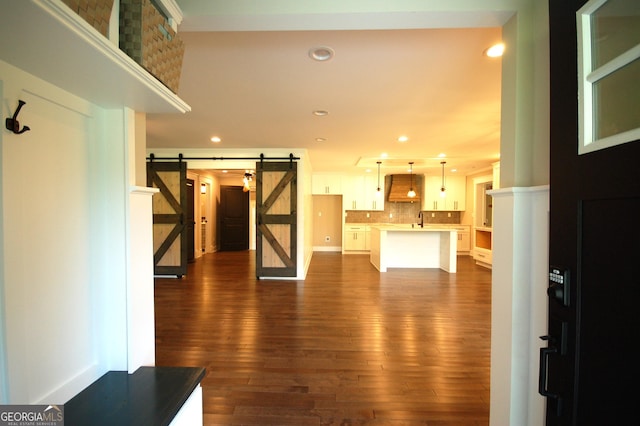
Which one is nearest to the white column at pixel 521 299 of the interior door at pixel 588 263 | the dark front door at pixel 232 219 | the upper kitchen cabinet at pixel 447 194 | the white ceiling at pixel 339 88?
the interior door at pixel 588 263

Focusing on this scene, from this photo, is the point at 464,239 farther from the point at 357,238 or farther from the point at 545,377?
the point at 545,377

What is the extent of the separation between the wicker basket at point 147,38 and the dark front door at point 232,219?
763cm

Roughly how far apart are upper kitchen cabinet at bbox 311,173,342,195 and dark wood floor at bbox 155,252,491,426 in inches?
151

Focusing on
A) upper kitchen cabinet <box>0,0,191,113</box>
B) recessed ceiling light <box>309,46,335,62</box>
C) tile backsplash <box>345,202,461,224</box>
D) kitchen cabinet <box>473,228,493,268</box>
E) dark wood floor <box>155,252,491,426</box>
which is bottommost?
dark wood floor <box>155,252,491,426</box>

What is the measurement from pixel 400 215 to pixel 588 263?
7.91 metres

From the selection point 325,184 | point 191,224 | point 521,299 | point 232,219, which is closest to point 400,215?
point 325,184

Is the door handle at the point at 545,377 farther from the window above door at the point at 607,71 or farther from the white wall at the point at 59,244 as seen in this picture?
the white wall at the point at 59,244

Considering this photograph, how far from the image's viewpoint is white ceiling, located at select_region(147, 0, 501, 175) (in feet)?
5.63

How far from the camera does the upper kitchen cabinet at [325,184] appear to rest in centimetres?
→ 802

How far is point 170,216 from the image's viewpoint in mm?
5098

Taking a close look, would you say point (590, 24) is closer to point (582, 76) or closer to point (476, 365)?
point (582, 76)

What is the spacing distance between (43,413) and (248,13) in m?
1.74

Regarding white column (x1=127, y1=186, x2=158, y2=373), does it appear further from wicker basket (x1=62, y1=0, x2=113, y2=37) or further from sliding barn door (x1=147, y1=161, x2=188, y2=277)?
sliding barn door (x1=147, y1=161, x2=188, y2=277)

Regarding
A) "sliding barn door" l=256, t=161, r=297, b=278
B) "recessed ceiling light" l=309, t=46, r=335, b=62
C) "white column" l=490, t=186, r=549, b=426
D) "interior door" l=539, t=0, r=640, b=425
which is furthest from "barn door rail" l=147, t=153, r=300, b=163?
"interior door" l=539, t=0, r=640, b=425
